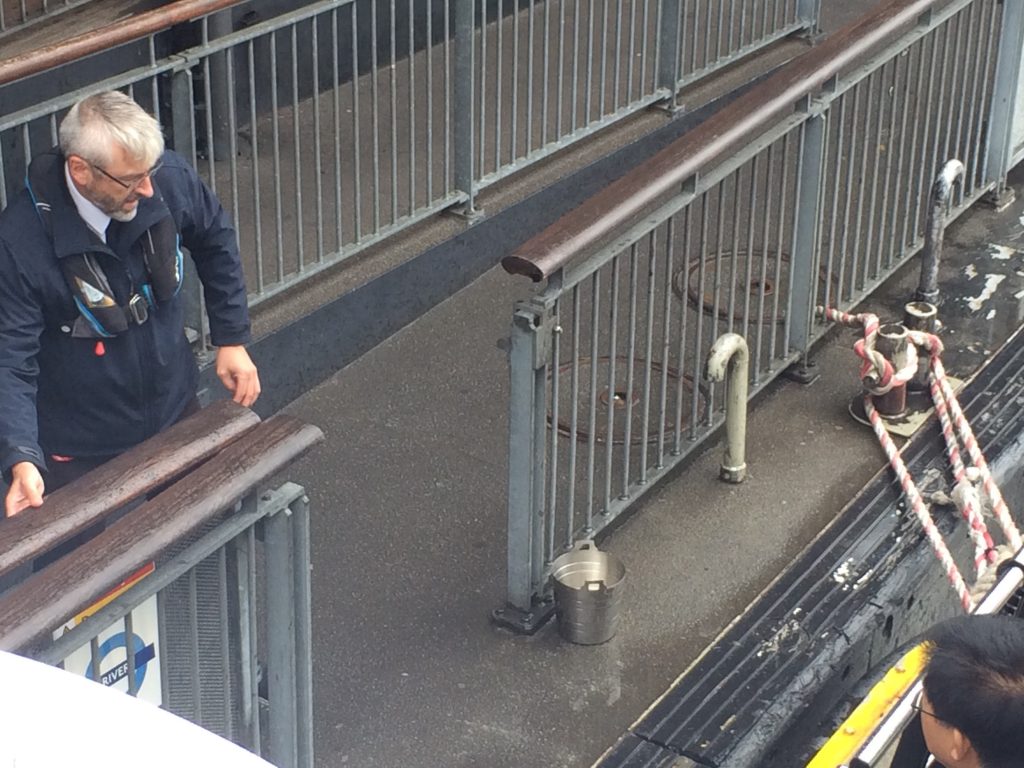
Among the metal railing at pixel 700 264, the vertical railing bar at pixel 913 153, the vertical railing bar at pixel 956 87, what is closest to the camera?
the metal railing at pixel 700 264

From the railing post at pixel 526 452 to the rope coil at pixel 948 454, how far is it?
1260 millimetres

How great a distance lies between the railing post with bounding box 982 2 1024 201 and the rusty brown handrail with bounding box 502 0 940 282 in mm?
1013

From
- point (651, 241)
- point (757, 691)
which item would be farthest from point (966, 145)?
point (757, 691)

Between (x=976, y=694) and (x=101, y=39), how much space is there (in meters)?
3.44

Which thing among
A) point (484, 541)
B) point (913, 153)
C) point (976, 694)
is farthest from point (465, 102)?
point (976, 694)

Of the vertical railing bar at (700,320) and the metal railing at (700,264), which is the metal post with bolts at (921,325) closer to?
the metal railing at (700,264)

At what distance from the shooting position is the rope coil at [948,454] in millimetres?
5383

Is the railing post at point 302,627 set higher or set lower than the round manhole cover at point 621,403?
higher

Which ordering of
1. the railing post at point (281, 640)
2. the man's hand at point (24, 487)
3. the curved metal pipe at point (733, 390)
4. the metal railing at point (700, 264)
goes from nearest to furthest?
the railing post at point (281, 640)
the man's hand at point (24, 487)
the metal railing at point (700, 264)
the curved metal pipe at point (733, 390)

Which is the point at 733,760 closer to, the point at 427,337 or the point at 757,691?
the point at 757,691

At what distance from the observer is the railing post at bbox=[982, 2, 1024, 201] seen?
757cm

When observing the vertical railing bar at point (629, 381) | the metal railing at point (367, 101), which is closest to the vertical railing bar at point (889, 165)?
the metal railing at point (367, 101)

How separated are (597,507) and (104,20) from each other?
335 centimetres

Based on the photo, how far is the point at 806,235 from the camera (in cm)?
621
